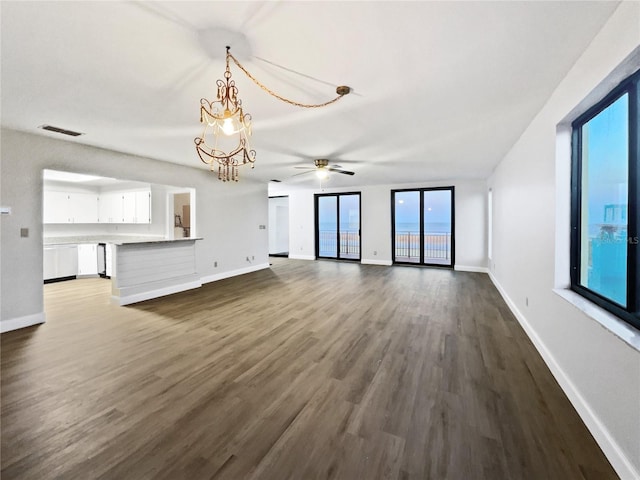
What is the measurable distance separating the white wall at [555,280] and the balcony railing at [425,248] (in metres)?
4.39

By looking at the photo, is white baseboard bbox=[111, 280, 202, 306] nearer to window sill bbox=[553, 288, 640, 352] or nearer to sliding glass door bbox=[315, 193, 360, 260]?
sliding glass door bbox=[315, 193, 360, 260]

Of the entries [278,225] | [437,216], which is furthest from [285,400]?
[278,225]


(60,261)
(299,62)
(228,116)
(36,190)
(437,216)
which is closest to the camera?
(228,116)

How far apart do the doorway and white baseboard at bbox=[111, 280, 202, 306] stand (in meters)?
5.71

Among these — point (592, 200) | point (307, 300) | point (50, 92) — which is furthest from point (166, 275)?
point (592, 200)

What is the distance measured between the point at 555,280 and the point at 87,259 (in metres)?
8.72

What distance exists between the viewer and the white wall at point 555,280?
1.45 meters

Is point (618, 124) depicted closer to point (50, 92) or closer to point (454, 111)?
point (454, 111)

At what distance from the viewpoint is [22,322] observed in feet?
11.6

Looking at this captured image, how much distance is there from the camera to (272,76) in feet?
7.41

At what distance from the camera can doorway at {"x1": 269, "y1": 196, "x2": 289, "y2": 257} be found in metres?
11.6

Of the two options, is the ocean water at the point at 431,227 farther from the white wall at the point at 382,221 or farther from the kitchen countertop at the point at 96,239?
the kitchen countertop at the point at 96,239

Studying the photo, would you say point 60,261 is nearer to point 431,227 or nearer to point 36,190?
point 36,190

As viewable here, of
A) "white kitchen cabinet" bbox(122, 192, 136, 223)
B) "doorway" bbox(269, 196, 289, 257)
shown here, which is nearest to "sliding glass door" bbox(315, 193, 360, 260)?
"doorway" bbox(269, 196, 289, 257)
